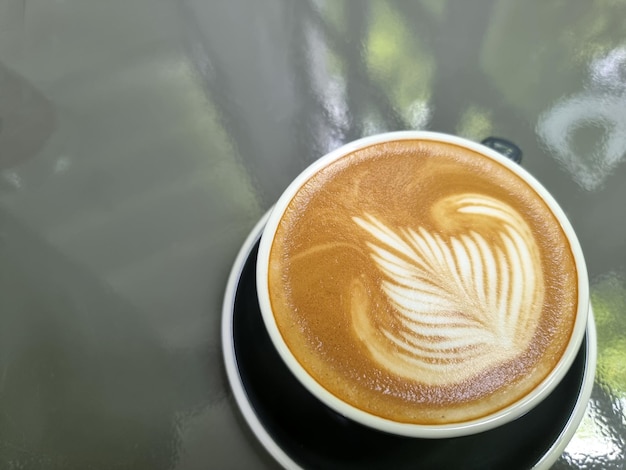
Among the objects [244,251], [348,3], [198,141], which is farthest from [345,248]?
[348,3]

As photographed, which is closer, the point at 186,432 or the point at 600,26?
the point at 186,432

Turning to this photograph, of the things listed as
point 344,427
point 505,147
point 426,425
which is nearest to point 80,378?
point 344,427

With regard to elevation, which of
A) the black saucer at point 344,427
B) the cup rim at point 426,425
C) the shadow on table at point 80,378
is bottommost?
the shadow on table at point 80,378

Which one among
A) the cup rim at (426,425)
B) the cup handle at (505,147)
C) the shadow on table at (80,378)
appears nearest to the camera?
the cup rim at (426,425)

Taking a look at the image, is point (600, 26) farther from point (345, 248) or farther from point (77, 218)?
→ point (77, 218)

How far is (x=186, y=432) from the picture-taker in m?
0.79

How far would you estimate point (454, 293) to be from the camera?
2.26 feet

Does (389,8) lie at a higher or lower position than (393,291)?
higher

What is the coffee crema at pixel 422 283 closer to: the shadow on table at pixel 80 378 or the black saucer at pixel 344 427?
the black saucer at pixel 344 427

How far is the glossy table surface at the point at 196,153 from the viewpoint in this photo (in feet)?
2.64

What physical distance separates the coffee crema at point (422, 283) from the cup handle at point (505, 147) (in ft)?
0.66

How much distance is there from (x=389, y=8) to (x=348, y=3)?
0.09 meters

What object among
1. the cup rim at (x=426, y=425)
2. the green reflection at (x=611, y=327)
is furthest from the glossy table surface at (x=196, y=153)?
the cup rim at (x=426, y=425)

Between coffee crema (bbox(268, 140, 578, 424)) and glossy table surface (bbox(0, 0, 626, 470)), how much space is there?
21 centimetres
